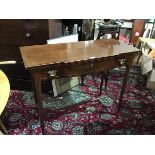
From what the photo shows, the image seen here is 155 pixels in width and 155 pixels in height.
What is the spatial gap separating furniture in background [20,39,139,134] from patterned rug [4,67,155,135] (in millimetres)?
310

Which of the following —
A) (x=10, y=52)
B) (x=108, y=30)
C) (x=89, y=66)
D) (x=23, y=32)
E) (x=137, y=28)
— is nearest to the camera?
(x=89, y=66)

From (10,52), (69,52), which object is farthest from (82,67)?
(10,52)

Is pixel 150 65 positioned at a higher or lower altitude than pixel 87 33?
lower

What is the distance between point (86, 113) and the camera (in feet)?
6.59

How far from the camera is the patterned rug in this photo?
179 cm

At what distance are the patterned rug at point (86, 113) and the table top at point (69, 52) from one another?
76 centimetres

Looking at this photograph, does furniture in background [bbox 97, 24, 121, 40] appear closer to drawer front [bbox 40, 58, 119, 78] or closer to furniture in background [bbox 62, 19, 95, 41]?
furniture in background [bbox 62, 19, 95, 41]

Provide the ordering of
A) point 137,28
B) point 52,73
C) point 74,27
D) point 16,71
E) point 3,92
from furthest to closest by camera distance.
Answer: point 137,28
point 74,27
point 16,71
point 52,73
point 3,92

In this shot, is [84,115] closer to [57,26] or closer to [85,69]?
[85,69]

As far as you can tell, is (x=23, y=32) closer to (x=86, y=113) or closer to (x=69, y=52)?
(x=69, y=52)

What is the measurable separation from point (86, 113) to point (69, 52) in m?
0.80

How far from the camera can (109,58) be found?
1503mm

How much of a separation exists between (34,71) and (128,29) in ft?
12.6
